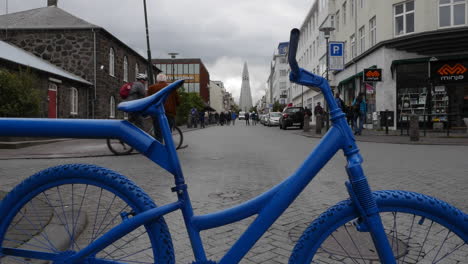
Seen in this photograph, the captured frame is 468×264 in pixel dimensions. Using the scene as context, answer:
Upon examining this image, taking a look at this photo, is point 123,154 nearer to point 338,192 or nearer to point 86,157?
point 86,157

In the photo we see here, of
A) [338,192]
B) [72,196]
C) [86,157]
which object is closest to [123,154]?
[86,157]

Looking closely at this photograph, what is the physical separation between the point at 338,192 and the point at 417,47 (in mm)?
19753

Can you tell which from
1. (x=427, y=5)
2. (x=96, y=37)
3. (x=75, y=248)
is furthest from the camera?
(x=96, y=37)

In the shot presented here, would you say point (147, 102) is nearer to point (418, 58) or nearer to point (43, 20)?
point (418, 58)

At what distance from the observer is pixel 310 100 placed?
175 ft

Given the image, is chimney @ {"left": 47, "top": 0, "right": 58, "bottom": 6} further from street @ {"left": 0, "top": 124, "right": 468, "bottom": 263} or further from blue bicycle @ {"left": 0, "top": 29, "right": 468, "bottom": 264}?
blue bicycle @ {"left": 0, "top": 29, "right": 468, "bottom": 264}

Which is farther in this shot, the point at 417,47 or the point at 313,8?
the point at 313,8

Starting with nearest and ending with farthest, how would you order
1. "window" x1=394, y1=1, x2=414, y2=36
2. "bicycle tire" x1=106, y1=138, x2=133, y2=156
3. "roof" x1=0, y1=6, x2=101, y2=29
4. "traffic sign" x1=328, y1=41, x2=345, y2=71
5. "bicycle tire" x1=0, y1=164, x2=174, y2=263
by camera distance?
"bicycle tire" x1=0, y1=164, x2=174, y2=263 → "bicycle tire" x1=106, y1=138, x2=133, y2=156 → "traffic sign" x1=328, y1=41, x2=345, y2=71 → "window" x1=394, y1=1, x2=414, y2=36 → "roof" x1=0, y1=6, x2=101, y2=29

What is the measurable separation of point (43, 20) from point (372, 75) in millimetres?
22702

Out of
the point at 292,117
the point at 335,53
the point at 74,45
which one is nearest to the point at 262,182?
the point at 335,53

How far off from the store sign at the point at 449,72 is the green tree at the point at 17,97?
65.0 ft

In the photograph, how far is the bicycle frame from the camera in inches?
64.6

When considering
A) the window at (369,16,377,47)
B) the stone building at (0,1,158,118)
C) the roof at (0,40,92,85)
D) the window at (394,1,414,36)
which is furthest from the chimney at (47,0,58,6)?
the window at (394,1,414,36)

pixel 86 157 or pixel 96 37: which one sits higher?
pixel 96 37
